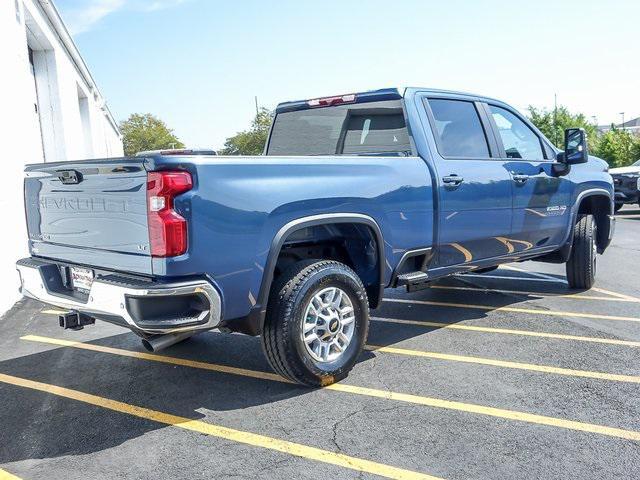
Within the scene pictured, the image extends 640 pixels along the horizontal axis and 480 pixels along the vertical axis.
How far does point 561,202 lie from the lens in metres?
6.05

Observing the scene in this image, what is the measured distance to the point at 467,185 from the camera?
15.9 ft

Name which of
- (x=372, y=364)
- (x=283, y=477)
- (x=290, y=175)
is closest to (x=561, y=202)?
(x=372, y=364)

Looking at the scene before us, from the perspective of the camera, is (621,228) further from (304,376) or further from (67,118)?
(67,118)

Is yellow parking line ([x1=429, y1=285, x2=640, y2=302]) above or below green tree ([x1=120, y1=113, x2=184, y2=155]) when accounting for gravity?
below

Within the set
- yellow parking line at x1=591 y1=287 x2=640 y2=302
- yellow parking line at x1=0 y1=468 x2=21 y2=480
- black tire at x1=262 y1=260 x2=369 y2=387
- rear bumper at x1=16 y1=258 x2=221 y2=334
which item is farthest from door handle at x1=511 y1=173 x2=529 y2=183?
yellow parking line at x1=0 y1=468 x2=21 y2=480

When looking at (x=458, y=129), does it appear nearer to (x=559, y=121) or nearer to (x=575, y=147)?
(x=575, y=147)

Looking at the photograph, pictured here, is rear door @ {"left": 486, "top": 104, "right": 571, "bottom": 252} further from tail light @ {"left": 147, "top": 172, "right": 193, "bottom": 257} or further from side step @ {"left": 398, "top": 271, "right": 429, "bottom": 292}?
tail light @ {"left": 147, "top": 172, "right": 193, "bottom": 257}

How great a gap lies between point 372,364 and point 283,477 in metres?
1.70

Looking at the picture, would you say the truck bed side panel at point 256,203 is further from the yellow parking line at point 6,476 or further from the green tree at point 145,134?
the green tree at point 145,134

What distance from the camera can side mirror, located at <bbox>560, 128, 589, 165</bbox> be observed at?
5898mm

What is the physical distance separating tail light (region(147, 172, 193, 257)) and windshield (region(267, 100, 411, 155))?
2183 millimetres

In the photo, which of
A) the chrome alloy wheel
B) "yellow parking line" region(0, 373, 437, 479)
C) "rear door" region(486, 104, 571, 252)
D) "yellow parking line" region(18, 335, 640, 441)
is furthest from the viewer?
"rear door" region(486, 104, 571, 252)

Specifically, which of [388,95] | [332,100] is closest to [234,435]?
[388,95]

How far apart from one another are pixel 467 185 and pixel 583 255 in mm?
2558
